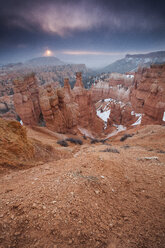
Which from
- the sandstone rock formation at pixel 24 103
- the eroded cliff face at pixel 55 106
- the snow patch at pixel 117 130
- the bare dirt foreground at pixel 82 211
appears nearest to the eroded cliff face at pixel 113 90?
the snow patch at pixel 117 130

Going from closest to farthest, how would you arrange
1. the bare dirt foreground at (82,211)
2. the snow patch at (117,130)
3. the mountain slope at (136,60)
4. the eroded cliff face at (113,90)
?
1. the bare dirt foreground at (82,211)
2. the snow patch at (117,130)
3. the eroded cliff face at (113,90)
4. the mountain slope at (136,60)

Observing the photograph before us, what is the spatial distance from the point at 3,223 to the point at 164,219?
7.85ft

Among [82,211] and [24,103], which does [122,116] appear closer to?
[24,103]

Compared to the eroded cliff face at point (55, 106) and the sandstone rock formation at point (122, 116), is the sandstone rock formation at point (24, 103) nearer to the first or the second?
the eroded cliff face at point (55, 106)

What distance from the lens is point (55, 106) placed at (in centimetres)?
1270

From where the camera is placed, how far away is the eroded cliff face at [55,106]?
12.4 m

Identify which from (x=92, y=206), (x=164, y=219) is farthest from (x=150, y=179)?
(x=92, y=206)

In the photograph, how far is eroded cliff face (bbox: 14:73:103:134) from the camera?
1236 centimetres

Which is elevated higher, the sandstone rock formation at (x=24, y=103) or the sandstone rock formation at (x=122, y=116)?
the sandstone rock formation at (x=24, y=103)

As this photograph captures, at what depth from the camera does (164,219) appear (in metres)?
1.83

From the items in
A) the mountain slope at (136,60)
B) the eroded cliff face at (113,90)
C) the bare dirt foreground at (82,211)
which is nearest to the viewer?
the bare dirt foreground at (82,211)

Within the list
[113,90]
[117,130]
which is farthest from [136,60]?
[117,130]

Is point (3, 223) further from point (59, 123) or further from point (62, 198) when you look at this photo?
point (59, 123)

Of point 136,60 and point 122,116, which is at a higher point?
point 136,60
